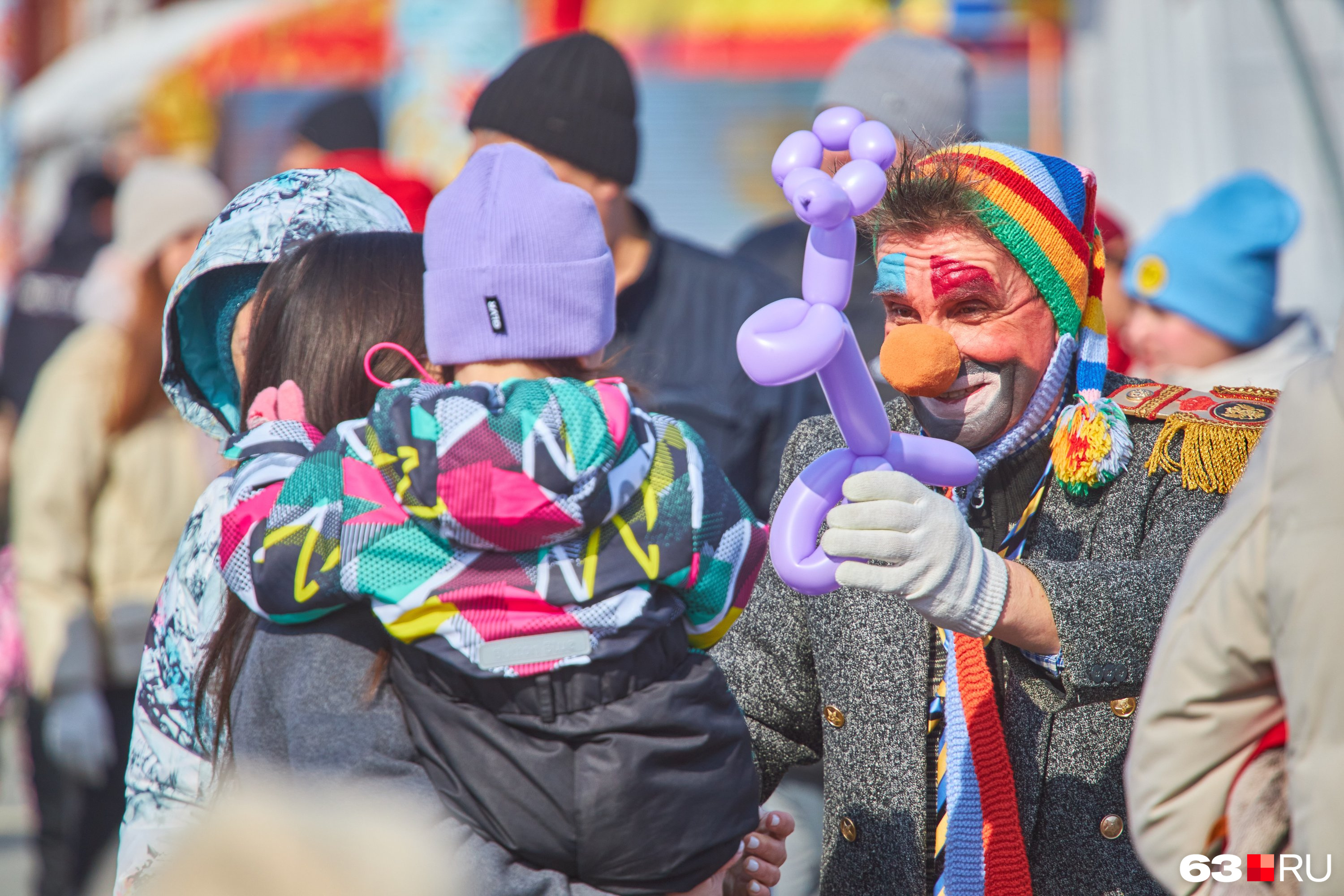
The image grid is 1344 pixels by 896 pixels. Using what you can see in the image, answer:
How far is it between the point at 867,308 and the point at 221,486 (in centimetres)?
173

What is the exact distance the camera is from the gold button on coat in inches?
68.0

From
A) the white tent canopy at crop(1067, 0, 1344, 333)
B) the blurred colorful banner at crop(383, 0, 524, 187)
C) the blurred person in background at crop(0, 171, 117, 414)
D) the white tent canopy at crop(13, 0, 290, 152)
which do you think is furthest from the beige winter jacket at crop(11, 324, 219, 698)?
the white tent canopy at crop(13, 0, 290, 152)

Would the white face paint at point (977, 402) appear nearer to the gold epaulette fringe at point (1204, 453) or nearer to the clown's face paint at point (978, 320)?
the clown's face paint at point (978, 320)

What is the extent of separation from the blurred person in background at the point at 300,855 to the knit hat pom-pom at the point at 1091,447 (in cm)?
112

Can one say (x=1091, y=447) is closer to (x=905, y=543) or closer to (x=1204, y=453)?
(x=1204, y=453)

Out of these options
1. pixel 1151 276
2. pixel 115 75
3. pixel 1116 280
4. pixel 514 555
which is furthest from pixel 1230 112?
pixel 115 75

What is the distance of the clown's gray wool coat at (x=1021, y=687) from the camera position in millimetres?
1638

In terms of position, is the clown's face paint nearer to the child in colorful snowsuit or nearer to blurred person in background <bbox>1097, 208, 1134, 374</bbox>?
the child in colorful snowsuit

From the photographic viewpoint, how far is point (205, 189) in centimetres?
411

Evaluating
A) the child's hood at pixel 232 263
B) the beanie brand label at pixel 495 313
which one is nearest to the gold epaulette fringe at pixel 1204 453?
the beanie brand label at pixel 495 313

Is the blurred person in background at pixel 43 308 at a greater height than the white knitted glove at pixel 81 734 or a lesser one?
greater

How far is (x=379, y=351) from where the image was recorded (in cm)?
179

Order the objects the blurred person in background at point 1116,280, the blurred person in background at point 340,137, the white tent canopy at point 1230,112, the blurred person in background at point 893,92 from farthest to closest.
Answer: the white tent canopy at point 1230,112 → the blurred person in background at point 1116,280 → the blurred person in background at point 340,137 → the blurred person in background at point 893,92

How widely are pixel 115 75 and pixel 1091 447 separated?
11.5 m
